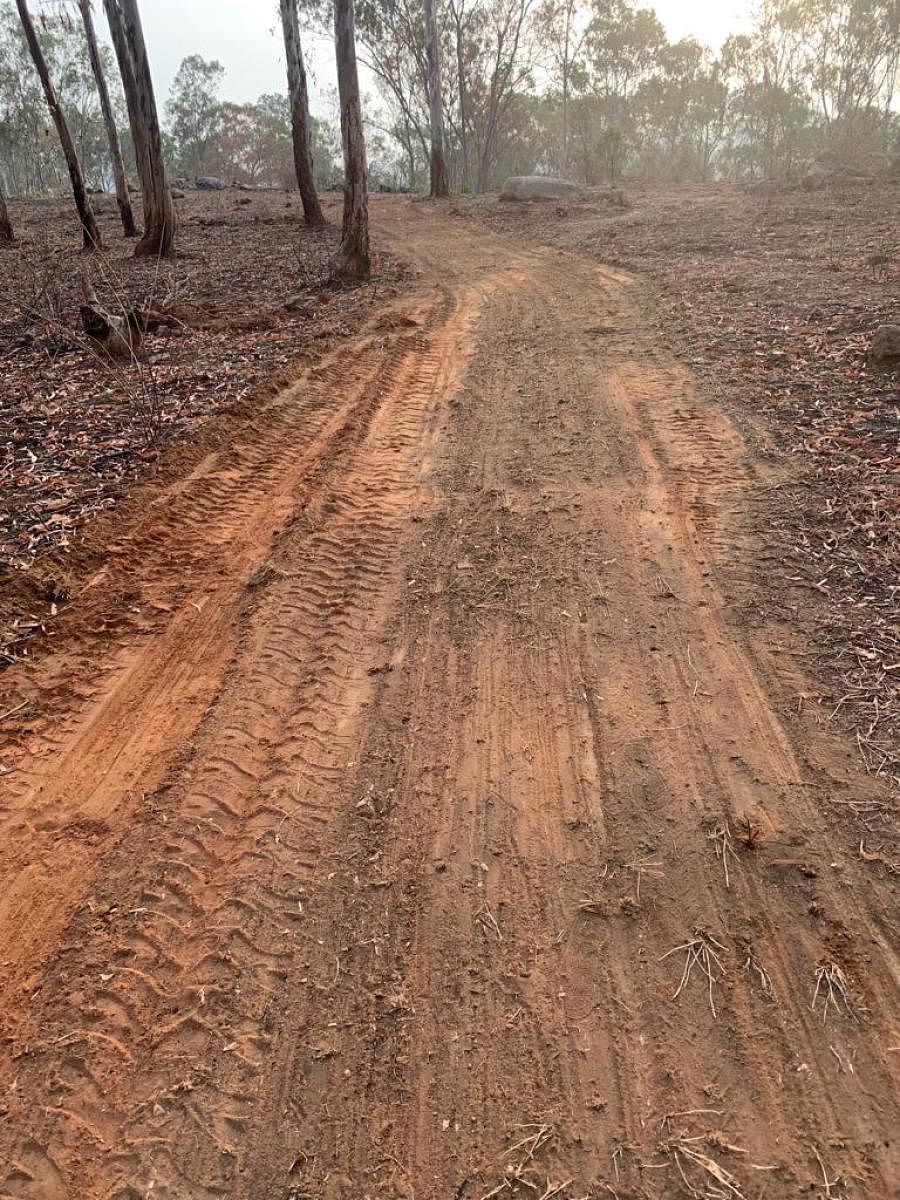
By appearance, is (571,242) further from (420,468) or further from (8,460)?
(8,460)

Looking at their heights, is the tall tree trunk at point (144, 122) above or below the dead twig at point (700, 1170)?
above

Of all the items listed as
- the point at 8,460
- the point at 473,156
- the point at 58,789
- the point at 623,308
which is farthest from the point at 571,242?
the point at 473,156

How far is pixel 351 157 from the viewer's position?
1054 centimetres

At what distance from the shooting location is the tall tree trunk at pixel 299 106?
50.6 ft

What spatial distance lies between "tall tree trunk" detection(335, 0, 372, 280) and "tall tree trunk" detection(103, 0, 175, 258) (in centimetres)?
297

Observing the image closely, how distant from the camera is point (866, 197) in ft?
54.4

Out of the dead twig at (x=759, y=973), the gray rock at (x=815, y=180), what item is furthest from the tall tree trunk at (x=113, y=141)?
the dead twig at (x=759, y=973)

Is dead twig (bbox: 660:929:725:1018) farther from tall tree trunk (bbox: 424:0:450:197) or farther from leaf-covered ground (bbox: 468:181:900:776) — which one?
tall tree trunk (bbox: 424:0:450:197)

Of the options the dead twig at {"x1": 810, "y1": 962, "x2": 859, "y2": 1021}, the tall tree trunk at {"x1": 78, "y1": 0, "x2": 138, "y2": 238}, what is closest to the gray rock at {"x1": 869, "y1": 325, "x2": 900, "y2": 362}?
the dead twig at {"x1": 810, "y1": 962, "x2": 859, "y2": 1021}

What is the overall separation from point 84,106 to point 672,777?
171 ft

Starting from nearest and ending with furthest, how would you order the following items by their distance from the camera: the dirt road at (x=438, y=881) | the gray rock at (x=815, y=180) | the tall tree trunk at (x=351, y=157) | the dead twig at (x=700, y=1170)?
the dead twig at (x=700, y=1170)
the dirt road at (x=438, y=881)
the tall tree trunk at (x=351, y=157)
the gray rock at (x=815, y=180)

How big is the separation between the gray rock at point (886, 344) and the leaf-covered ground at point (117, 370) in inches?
201

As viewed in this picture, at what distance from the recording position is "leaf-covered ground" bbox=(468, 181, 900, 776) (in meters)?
3.37

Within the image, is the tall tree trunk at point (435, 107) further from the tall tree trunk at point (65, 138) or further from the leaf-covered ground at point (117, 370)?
the tall tree trunk at point (65, 138)
